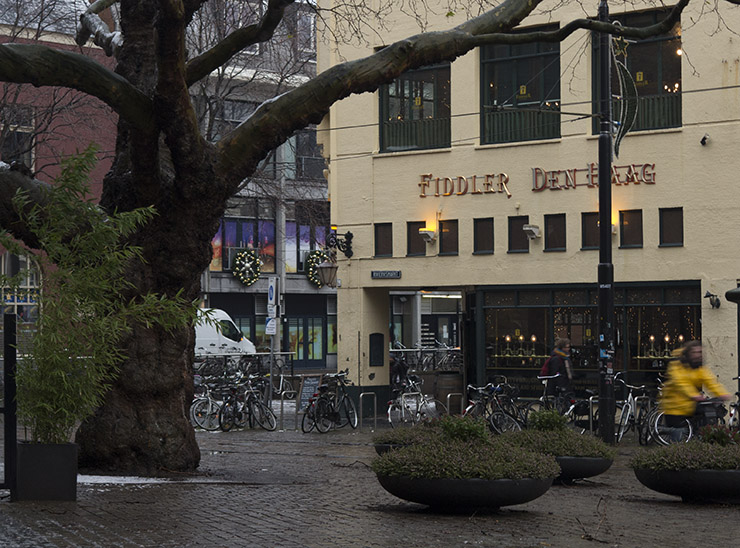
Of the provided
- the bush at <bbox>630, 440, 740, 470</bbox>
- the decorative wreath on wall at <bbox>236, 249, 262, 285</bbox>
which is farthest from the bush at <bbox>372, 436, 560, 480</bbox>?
the decorative wreath on wall at <bbox>236, 249, 262, 285</bbox>

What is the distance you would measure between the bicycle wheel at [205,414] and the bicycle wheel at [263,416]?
2.59 feet

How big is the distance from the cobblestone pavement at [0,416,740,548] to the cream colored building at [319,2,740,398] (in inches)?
477

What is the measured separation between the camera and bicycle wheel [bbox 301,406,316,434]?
86.5ft

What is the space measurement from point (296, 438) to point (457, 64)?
1034cm

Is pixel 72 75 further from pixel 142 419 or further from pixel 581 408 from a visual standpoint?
pixel 581 408

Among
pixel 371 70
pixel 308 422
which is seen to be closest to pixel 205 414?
pixel 308 422

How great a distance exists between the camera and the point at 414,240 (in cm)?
3098

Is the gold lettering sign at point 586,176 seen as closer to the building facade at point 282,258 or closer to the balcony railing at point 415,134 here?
the balcony railing at point 415,134

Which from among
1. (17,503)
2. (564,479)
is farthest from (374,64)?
(17,503)

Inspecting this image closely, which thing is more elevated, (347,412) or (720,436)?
(720,436)

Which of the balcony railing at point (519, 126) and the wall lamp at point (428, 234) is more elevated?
the balcony railing at point (519, 126)

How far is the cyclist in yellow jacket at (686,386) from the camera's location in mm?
17266

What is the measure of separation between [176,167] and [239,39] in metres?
1.78

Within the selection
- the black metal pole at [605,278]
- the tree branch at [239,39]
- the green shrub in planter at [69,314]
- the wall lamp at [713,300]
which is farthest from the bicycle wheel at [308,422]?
the green shrub in planter at [69,314]
